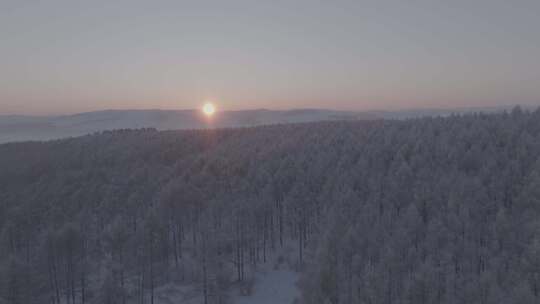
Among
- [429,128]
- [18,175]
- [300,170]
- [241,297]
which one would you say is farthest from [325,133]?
[18,175]

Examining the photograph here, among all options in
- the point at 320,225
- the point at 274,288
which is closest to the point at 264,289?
the point at 274,288

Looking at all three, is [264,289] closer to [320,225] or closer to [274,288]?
[274,288]

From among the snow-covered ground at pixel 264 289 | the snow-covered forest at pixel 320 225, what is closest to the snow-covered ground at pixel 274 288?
the snow-covered ground at pixel 264 289

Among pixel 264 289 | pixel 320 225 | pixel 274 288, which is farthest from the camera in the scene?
pixel 320 225

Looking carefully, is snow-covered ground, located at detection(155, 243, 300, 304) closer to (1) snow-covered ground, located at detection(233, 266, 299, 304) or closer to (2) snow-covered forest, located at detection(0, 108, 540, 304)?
(1) snow-covered ground, located at detection(233, 266, 299, 304)

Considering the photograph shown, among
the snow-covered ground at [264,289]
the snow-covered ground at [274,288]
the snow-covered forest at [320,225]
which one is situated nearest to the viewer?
the snow-covered forest at [320,225]

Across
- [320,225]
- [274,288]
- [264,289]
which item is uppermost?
[320,225]

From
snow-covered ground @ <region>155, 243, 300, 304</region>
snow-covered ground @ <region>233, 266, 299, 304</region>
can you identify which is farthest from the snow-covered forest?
snow-covered ground @ <region>233, 266, 299, 304</region>

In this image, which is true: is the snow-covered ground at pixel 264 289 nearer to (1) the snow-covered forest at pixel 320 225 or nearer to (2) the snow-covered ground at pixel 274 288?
(2) the snow-covered ground at pixel 274 288
